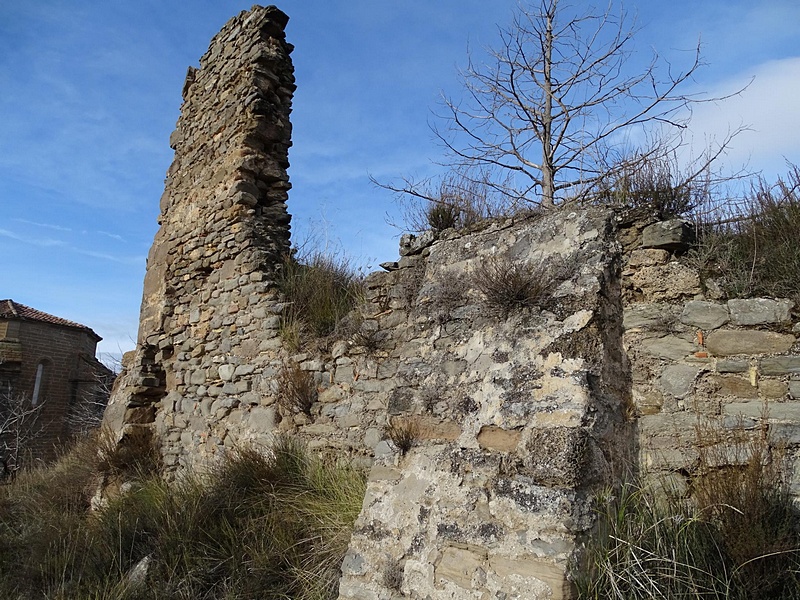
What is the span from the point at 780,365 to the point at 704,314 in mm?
424

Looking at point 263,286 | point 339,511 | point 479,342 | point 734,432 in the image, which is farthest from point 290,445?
point 734,432

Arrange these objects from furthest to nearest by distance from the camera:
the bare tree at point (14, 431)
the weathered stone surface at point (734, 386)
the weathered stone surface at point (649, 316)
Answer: the bare tree at point (14, 431) < the weathered stone surface at point (649, 316) < the weathered stone surface at point (734, 386)

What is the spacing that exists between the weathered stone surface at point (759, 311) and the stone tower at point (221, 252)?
400 centimetres

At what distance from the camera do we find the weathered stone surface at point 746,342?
308 centimetres

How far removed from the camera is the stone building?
61.2 ft

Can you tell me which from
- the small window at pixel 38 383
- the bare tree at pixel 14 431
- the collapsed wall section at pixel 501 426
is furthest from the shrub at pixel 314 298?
the small window at pixel 38 383

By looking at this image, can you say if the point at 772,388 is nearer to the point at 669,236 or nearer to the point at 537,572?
the point at 669,236

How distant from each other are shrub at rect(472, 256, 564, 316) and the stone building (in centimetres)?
1746

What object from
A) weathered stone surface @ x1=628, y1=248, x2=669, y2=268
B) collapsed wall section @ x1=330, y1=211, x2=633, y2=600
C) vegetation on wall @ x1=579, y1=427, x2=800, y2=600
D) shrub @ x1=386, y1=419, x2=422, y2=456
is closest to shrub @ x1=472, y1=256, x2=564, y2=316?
collapsed wall section @ x1=330, y1=211, x2=633, y2=600

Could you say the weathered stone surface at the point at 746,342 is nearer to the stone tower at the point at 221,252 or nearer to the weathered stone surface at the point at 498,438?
the weathered stone surface at the point at 498,438

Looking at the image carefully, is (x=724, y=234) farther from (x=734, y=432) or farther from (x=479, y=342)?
(x=479, y=342)

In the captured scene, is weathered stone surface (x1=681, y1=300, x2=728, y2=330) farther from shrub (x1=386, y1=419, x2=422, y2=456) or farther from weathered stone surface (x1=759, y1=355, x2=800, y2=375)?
shrub (x1=386, y1=419, x2=422, y2=456)

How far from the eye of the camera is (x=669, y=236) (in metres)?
3.40

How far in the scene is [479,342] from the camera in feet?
11.7
